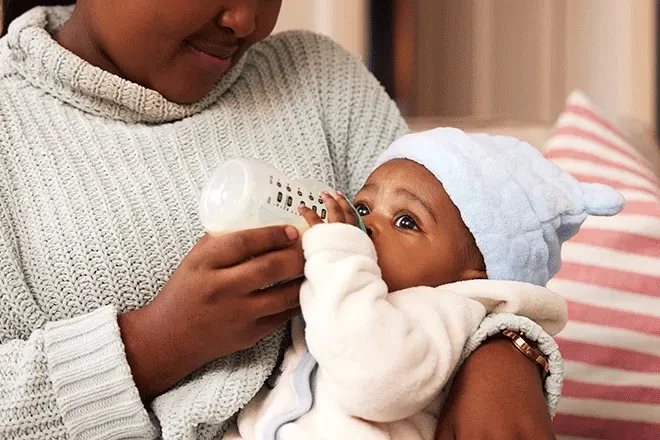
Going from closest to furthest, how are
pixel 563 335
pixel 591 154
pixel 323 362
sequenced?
pixel 323 362, pixel 563 335, pixel 591 154

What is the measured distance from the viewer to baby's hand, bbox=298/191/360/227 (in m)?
0.84

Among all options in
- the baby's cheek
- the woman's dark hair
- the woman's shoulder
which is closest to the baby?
the baby's cheek

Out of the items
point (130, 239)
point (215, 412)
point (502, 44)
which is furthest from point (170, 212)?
point (502, 44)

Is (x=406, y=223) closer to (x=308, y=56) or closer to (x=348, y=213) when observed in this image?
(x=348, y=213)

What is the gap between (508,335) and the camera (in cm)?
90

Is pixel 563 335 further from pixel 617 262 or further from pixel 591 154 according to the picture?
pixel 591 154

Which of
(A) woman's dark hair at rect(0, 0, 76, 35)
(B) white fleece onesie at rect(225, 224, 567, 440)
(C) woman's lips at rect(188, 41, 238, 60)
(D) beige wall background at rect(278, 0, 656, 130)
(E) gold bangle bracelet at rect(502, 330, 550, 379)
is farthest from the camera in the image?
(D) beige wall background at rect(278, 0, 656, 130)

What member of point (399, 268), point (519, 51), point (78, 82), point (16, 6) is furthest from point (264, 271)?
point (519, 51)

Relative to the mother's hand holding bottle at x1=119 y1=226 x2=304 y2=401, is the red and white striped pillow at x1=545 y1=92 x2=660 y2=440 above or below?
below

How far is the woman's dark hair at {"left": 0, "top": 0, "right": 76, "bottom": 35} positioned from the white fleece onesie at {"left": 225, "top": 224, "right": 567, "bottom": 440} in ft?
2.03

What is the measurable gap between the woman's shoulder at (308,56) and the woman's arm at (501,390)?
18.4 inches

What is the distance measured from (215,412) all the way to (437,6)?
2059mm

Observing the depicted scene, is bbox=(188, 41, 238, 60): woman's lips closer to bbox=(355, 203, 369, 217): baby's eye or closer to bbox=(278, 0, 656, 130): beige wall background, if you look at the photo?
bbox=(355, 203, 369, 217): baby's eye

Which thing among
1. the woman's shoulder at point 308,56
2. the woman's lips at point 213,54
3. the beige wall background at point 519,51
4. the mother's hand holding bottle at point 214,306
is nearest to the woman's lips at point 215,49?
the woman's lips at point 213,54
